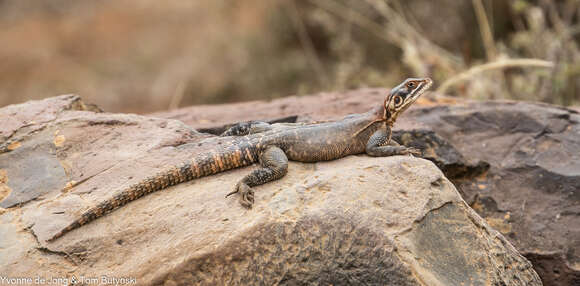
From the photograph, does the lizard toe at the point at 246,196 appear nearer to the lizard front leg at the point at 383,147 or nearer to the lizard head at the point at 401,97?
the lizard front leg at the point at 383,147

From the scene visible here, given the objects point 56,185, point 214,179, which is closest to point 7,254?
point 56,185

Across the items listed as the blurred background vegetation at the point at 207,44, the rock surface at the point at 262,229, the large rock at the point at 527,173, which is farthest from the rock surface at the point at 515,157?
the blurred background vegetation at the point at 207,44

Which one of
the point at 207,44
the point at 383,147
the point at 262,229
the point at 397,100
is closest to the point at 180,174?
the point at 262,229

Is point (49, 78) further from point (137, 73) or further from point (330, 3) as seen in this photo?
point (330, 3)

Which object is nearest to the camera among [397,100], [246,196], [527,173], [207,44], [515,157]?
[246,196]

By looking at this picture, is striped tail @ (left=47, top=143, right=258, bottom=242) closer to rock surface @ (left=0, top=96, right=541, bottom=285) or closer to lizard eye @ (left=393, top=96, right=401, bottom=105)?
rock surface @ (left=0, top=96, right=541, bottom=285)

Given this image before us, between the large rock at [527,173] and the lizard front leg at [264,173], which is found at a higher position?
the lizard front leg at [264,173]

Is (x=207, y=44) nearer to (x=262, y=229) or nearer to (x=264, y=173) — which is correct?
(x=264, y=173)
